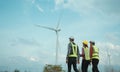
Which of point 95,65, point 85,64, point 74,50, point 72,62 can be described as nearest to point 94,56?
point 95,65

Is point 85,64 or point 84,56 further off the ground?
point 84,56

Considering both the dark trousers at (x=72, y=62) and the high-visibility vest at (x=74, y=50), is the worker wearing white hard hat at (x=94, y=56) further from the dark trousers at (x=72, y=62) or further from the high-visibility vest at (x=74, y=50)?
the dark trousers at (x=72, y=62)

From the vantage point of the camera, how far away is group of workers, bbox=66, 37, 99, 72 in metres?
16.3

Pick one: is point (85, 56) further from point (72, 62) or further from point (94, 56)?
point (72, 62)

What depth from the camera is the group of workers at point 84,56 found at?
16.3 m

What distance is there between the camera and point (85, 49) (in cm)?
1653

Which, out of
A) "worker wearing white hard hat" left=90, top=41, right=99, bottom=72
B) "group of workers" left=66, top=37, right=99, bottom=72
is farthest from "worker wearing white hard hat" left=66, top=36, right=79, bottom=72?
"worker wearing white hard hat" left=90, top=41, right=99, bottom=72

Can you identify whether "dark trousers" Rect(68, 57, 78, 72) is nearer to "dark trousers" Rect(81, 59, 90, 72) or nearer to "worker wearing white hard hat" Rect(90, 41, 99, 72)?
"dark trousers" Rect(81, 59, 90, 72)

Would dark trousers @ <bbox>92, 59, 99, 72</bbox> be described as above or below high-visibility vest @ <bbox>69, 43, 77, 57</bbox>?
below

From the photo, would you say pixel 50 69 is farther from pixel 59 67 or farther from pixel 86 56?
pixel 86 56

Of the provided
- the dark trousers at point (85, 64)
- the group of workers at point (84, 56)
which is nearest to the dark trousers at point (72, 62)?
the group of workers at point (84, 56)

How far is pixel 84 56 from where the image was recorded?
16500 millimetres

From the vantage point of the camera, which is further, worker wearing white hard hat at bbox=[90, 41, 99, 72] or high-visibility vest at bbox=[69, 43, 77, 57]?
high-visibility vest at bbox=[69, 43, 77, 57]

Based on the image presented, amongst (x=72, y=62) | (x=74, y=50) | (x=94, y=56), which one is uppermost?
(x=74, y=50)
